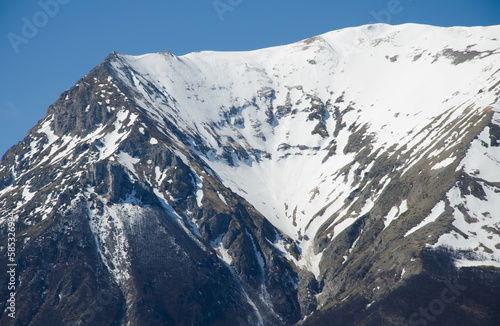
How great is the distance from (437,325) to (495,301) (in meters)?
24.3

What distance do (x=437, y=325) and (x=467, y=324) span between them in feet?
34.9

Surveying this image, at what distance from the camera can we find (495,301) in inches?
7864

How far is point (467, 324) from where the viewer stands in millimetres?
194750

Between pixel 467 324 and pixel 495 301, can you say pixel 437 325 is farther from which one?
pixel 495 301

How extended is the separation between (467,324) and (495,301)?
15.5 meters

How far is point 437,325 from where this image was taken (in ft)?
652

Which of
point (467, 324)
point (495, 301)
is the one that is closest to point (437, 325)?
point (467, 324)
